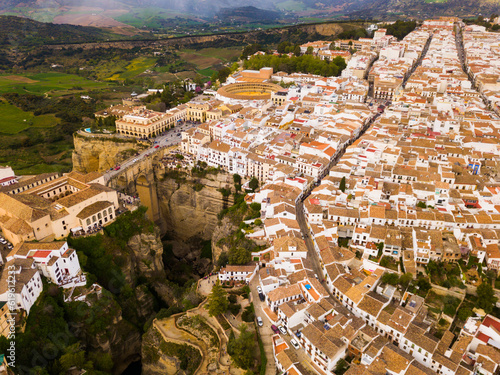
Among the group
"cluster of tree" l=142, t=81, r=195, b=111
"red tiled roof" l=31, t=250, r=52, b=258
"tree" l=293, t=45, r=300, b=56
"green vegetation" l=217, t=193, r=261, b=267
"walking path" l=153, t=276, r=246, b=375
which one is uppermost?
"tree" l=293, t=45, r=300, b=56

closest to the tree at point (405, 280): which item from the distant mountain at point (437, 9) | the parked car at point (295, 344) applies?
the parked car at point (295, 344)

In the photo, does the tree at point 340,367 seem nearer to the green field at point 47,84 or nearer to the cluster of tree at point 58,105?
the cluster of tree at point 58,105

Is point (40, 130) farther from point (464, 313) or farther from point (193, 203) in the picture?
point (464, 313)

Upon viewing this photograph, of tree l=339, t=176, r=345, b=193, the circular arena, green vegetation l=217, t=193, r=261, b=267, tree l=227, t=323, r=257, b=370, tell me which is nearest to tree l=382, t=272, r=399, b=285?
tree l=227, t=323, r=257, b=370

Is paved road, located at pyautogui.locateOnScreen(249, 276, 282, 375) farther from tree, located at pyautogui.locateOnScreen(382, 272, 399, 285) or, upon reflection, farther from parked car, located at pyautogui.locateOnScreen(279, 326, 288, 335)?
tree, located at pyautogui.locateOnScreen(382, 272, 399, 285)

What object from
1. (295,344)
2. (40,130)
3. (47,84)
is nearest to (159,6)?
(47,84)

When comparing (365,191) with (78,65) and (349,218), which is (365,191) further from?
(78,65)

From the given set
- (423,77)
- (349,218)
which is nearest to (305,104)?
(423,77)
